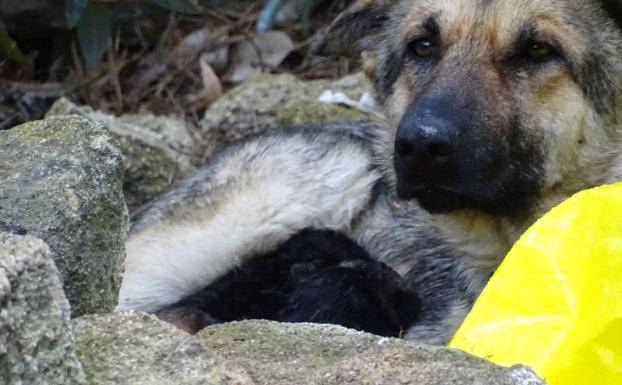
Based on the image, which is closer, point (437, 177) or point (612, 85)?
point (437, 177)

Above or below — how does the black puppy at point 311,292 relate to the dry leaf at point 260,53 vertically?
above

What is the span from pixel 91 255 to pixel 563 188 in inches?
90.7

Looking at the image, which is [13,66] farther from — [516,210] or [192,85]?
[516,210]

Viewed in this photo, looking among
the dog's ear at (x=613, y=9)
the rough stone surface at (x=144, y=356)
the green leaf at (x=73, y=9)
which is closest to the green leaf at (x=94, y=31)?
the green leaf at (x=73, y=9)

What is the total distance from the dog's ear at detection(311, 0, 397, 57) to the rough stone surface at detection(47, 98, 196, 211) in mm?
1434

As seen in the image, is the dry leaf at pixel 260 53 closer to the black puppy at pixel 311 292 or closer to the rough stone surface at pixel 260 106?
the rough stone surface at pixel 260 106

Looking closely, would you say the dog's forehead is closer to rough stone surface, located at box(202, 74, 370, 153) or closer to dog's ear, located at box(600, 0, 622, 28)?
dog's ear, located at box(600, 0, 622, 28)

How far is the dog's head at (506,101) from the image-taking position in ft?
14.2

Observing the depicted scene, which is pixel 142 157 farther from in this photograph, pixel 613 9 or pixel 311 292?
pixel 613 9

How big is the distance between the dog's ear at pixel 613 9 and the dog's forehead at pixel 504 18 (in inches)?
2.5

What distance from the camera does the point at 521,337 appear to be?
3.24m

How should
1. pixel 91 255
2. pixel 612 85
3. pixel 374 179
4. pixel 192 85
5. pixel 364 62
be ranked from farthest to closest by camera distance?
1. pixel 192 85
2. pixel 374 179
3. pixel 364 62
4. pixel 612 85
5. pixel 91 255

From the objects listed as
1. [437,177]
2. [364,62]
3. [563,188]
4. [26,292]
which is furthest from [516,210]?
[26,292]

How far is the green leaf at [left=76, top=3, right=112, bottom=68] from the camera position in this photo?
7.17 metres
